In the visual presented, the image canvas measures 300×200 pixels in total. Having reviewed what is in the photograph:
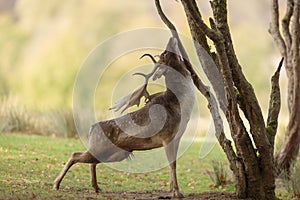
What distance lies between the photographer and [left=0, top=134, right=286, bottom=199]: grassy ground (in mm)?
6798

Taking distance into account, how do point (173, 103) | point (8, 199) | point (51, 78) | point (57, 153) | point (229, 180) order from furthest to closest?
1. point (51, 78)
2. point (57, 153)
3. point (229, 180)
4. point (173, 103)
5. point (8, 199)

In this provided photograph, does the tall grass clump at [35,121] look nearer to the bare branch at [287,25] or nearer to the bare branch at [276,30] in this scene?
the bare branch at [276,30]

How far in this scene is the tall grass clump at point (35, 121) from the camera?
13.2 metres

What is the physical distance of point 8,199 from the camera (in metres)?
5.68

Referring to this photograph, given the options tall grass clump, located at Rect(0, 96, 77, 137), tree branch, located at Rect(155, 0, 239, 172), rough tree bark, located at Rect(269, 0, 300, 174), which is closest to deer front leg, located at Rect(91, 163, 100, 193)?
tree branch, located at Rect(155, 0, 239, 172)

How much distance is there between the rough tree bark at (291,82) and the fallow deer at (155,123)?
333 cm

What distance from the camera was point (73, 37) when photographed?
94.7 ft

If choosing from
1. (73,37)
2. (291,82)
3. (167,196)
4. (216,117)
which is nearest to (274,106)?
(216,117)

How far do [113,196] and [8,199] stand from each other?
1.45m

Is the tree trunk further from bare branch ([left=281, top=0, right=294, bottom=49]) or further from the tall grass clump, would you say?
the tall grass clump

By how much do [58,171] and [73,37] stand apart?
66.2 ft

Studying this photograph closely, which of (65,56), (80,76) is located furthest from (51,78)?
(80,76)

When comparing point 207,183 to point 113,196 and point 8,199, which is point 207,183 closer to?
point 113,196

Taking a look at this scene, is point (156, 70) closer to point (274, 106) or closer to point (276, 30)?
point (274, 106)
